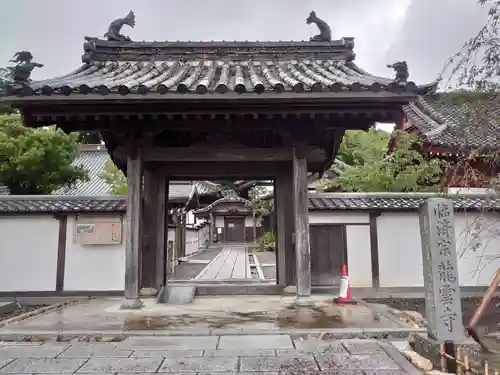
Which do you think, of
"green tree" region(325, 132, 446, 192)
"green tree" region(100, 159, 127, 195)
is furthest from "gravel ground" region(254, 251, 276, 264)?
"green tree" region(325, 132, 446, 192)

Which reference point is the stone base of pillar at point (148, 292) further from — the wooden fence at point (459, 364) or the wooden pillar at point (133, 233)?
the wooden fence at point (459, 364)

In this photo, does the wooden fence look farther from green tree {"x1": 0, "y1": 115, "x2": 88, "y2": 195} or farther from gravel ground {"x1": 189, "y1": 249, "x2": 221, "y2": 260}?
gravel ground {"x1": 189, "y1": 249, "x2": 221, "y2": 260}

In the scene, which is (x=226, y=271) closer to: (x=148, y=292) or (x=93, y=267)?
(x=93, y=267)

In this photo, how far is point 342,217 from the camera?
35.6 ft

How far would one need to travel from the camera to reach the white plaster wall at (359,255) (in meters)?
10.7

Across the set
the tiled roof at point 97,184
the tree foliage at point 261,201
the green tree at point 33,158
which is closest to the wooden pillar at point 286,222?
the green tree at point 33,158

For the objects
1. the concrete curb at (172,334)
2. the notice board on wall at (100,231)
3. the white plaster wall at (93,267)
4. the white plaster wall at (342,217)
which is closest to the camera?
the concrete curb at (172,334)

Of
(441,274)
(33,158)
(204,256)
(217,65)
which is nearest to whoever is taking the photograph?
(441,274)

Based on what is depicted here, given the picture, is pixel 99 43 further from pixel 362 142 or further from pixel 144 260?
pixel 362 142

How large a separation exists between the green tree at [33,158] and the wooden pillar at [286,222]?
899 cm

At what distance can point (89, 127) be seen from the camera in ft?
21.8

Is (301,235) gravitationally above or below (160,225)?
below

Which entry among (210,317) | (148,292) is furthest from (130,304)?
(148,292)

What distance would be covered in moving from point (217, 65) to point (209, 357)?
606 cm
